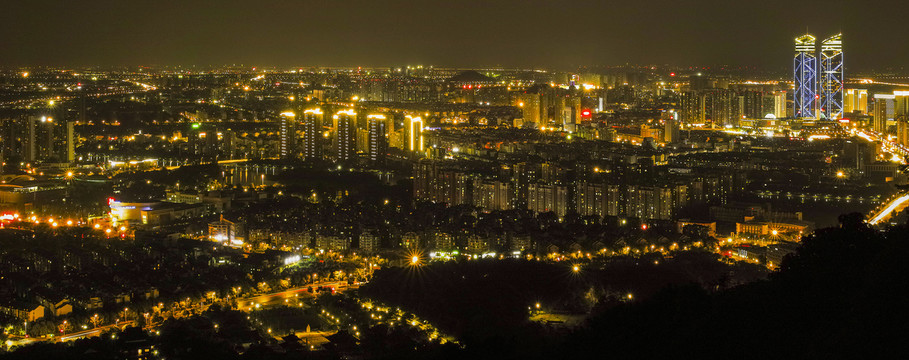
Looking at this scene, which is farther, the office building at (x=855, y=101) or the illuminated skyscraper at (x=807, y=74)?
the office building at (x=855, y=101)

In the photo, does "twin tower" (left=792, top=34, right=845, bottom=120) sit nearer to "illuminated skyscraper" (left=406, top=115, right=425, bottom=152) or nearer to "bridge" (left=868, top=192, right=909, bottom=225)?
"illuminated skyscraper" (left=406, top=115, right=425, bottom=152)

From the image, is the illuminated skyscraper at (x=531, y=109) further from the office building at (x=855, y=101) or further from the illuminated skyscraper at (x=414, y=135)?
the office building at (x=855, y=101)

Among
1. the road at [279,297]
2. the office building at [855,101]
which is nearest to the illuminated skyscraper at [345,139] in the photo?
the road at [279,297]

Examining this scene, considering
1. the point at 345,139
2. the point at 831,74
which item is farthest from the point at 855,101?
the point at 345,139

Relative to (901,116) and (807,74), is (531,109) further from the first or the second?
(901,116)

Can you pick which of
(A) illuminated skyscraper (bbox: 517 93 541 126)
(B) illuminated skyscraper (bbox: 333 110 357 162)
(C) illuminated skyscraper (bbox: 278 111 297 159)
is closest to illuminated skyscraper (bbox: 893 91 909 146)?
(A) illuminated skyscraper (bbox: 517 93 541 126)

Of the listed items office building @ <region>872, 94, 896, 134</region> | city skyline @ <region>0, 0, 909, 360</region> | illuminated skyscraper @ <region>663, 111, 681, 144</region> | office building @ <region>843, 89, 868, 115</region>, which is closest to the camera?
city skyline @ <region>0, 0, 909, 360</region>

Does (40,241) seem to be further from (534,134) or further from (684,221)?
(534,134)

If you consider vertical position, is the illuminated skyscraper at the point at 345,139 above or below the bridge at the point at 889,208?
above
